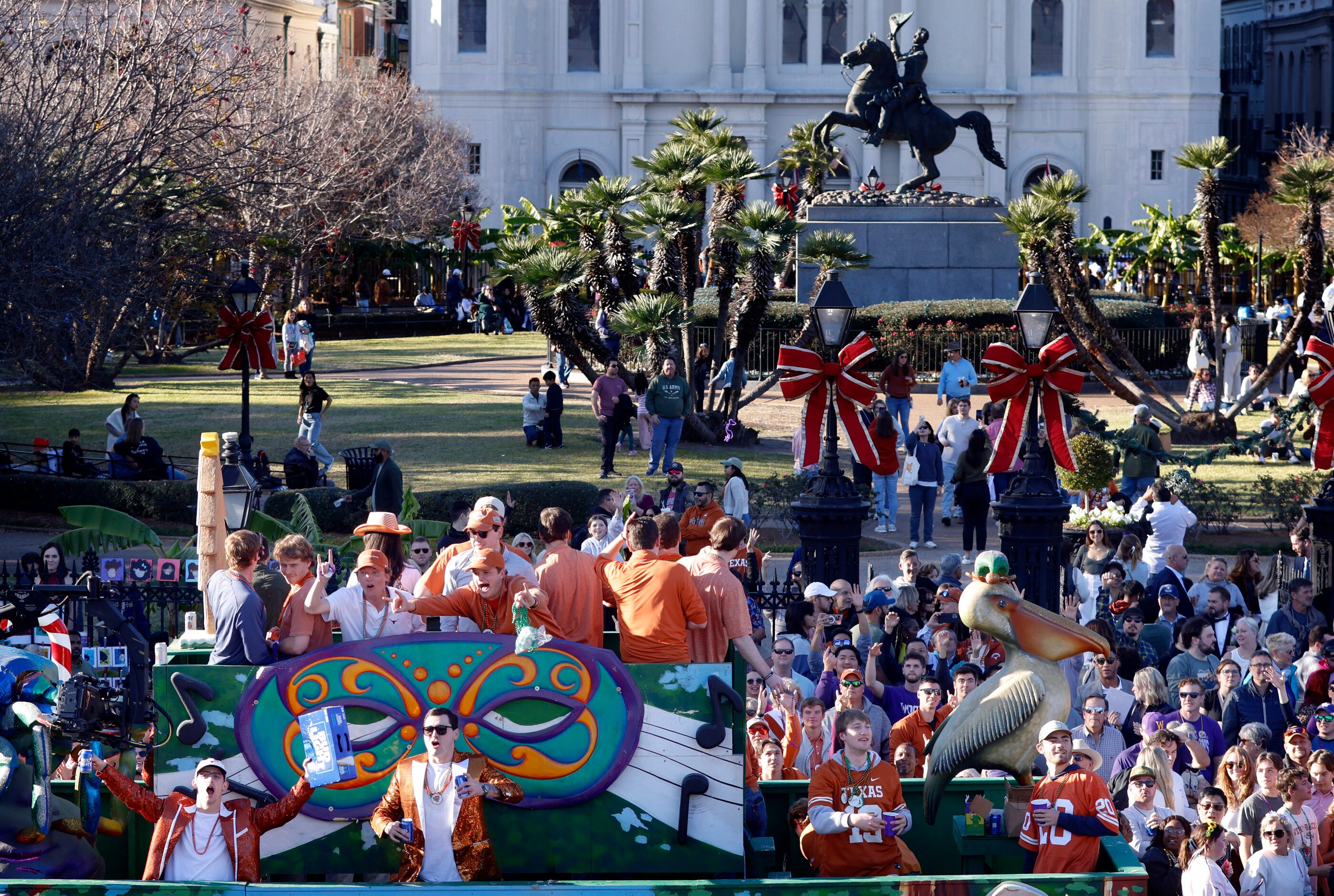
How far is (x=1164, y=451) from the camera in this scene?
19750mm

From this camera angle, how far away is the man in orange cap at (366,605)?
7.89m

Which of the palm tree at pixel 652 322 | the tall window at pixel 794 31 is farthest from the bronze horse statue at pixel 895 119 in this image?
the tall window at pixel 794 31

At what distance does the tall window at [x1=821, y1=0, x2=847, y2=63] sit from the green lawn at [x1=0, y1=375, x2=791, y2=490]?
3998 cm

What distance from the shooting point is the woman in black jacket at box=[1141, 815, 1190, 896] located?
8.09 metres

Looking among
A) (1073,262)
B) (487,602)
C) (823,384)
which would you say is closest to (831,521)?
(823,384)

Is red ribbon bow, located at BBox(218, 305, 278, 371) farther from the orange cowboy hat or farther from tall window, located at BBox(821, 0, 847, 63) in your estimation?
tall window, located at BBox(821, 0, 847, 63)

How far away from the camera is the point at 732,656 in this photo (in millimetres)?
8633

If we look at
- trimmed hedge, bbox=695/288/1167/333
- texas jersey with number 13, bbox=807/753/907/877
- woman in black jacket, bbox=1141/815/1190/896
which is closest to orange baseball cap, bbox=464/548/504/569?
texas jersey with number 13, bbox=807/753/907/877

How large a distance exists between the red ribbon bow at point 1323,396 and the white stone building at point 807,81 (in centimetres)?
5264

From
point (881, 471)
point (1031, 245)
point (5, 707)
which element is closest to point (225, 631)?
point (5, 707)

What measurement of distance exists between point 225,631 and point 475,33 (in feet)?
205

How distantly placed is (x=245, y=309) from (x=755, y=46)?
4675 cm

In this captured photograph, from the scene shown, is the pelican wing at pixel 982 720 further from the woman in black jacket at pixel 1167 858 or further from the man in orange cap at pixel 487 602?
the man in orange cap at pixel 487 602

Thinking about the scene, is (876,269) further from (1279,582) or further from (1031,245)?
(1279,582)
